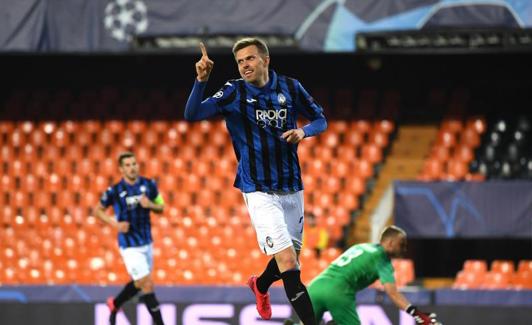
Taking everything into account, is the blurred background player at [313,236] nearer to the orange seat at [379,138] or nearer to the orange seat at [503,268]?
the orange seat at [379,138]

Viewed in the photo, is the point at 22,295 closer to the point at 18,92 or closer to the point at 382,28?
the point at 18,92

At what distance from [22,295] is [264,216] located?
8205 millimetres

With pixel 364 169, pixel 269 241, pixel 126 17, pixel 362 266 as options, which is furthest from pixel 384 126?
pixel 269 241

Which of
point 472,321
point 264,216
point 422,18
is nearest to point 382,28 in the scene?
point 422,18

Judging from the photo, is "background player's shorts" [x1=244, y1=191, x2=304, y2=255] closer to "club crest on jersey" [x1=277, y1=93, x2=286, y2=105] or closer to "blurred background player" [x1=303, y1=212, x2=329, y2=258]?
"club crest on jersey" [x1=277, y1=93, x2=286, y2=105]

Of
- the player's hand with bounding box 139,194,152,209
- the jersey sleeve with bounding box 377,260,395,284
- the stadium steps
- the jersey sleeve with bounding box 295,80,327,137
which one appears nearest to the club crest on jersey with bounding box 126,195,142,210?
the player's hand with bounding box 139,194,152,209

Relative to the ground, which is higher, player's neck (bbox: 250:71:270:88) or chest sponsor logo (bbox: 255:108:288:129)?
player's neck (bbox: 250:71:270:88)

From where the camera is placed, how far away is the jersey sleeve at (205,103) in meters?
6.30

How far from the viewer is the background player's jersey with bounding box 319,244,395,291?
28.5ft

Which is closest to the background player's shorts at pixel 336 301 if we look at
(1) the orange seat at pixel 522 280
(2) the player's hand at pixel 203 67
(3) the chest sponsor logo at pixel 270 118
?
(3) the chest sponsor logo at pixel 270 118

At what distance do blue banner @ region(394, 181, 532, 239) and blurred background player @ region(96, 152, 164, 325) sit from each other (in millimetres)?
4771

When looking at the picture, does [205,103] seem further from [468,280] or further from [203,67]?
[468,280]

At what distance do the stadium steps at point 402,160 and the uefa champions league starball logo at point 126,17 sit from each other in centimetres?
419

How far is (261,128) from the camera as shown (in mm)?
6582
